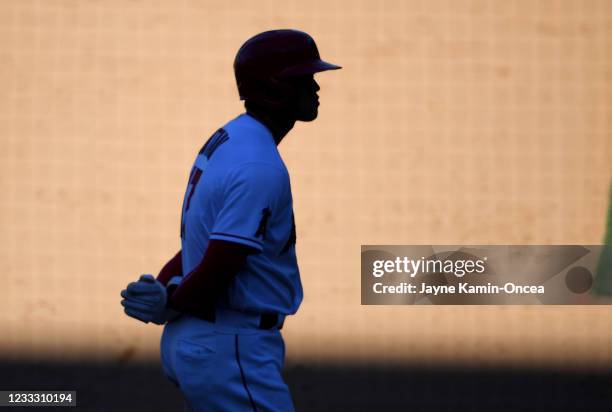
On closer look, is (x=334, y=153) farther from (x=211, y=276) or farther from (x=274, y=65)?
(x=211, y=276)

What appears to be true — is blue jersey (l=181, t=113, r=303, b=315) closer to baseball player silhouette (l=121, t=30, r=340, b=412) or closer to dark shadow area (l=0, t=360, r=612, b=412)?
baseball player silhouette (l=121, t=30, r=340, b=412)

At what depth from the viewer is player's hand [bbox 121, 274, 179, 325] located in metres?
3.29

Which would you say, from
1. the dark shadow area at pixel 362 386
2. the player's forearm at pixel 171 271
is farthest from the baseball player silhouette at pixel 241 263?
the dark shadow area at pixel 362 386

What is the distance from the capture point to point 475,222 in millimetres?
6703

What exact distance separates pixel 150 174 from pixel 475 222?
6.14 ft

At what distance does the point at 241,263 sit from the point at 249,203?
0.55 ft

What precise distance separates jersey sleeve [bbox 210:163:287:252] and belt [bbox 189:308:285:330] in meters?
0.25

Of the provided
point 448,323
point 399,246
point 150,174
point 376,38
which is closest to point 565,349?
point 448,323

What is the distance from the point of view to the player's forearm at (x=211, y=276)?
3.18 meters

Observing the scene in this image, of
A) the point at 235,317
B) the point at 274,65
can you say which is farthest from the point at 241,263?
the point at 274,65

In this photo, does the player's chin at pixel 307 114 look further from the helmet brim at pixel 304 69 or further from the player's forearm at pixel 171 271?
the player's forearm at pixel 171 271

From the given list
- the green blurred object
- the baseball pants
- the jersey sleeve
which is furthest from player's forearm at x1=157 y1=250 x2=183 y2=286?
the green blurred object

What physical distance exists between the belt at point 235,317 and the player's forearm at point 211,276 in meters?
0.05

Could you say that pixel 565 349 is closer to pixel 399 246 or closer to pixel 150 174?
pixel 399 246
